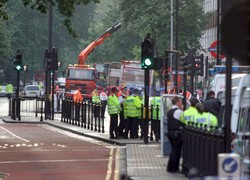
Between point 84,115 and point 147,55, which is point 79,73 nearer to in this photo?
point 84,115

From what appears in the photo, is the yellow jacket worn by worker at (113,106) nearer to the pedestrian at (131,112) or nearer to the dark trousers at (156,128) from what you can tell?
the pedestrian at (131,112)

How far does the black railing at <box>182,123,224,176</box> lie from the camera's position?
16.8 metres

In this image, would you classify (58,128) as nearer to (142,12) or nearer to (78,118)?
(78,118)

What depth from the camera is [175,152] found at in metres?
21.5

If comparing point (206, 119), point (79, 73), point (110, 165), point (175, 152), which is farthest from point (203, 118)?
point (79, 73)

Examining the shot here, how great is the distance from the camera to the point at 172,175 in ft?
68.2

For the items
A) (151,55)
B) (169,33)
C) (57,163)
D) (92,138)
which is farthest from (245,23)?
(169,33)

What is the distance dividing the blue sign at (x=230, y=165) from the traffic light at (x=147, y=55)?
23143 mm

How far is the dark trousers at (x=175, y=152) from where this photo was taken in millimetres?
21453

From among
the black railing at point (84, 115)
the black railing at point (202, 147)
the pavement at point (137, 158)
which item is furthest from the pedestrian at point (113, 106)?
the black railing at point (202, 147)

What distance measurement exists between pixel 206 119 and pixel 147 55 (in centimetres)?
1241

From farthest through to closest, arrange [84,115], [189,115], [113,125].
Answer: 1. [84,115]
2. [113,125]
3. [189,115]

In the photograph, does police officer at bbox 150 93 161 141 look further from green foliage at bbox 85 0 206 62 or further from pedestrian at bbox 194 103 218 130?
green foliage at bbox 85 0 206 62

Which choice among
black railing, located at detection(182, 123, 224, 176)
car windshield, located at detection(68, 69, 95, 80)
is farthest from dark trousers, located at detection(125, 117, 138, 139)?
car windshield, located at detection(68, 69, 95, 80)
